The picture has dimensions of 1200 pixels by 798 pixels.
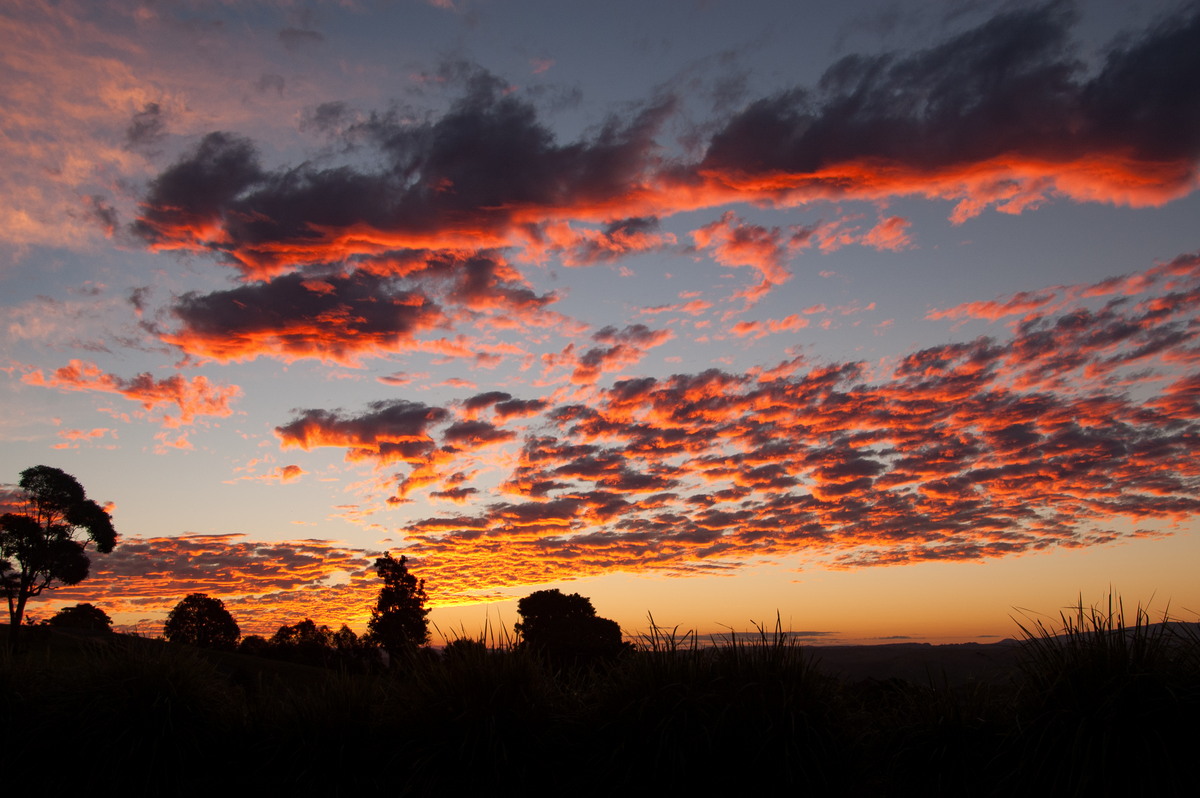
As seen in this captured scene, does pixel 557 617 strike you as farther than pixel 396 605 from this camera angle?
No

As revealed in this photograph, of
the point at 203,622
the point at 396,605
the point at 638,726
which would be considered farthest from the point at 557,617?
the point at 203,622

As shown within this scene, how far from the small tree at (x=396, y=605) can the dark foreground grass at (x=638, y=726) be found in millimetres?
55884

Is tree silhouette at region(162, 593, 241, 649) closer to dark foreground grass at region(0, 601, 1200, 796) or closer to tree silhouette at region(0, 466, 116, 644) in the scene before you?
tree silhouette at region(0, 466, 116, 644)

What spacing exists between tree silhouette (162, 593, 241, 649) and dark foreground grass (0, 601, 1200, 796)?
68.8 meters

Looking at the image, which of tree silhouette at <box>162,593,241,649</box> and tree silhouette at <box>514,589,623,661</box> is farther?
tree silhouette at <box>162,593,241,649</box>

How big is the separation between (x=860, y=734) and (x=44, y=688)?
46.5 ft

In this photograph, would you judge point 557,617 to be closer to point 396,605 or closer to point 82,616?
point 396,605

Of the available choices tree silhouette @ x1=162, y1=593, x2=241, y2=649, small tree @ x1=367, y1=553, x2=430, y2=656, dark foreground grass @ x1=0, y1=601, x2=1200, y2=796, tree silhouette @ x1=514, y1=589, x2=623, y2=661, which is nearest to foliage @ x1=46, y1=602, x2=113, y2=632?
tree silhouette @ x1=162, y1=593, x2=241, y2=649

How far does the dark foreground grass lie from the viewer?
320 inches

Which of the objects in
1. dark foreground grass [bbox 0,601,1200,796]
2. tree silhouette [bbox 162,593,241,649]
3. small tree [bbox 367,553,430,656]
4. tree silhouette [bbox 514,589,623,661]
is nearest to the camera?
dark foreground grass [bbox 0,601,1200,796]

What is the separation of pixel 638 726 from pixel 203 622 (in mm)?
79748

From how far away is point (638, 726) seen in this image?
10.0 metres

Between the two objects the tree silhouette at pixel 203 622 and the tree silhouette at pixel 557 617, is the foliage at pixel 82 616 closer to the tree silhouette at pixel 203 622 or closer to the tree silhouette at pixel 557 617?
the tree silhouette at pixel 203 622

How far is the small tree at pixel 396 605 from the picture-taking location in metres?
67.6
